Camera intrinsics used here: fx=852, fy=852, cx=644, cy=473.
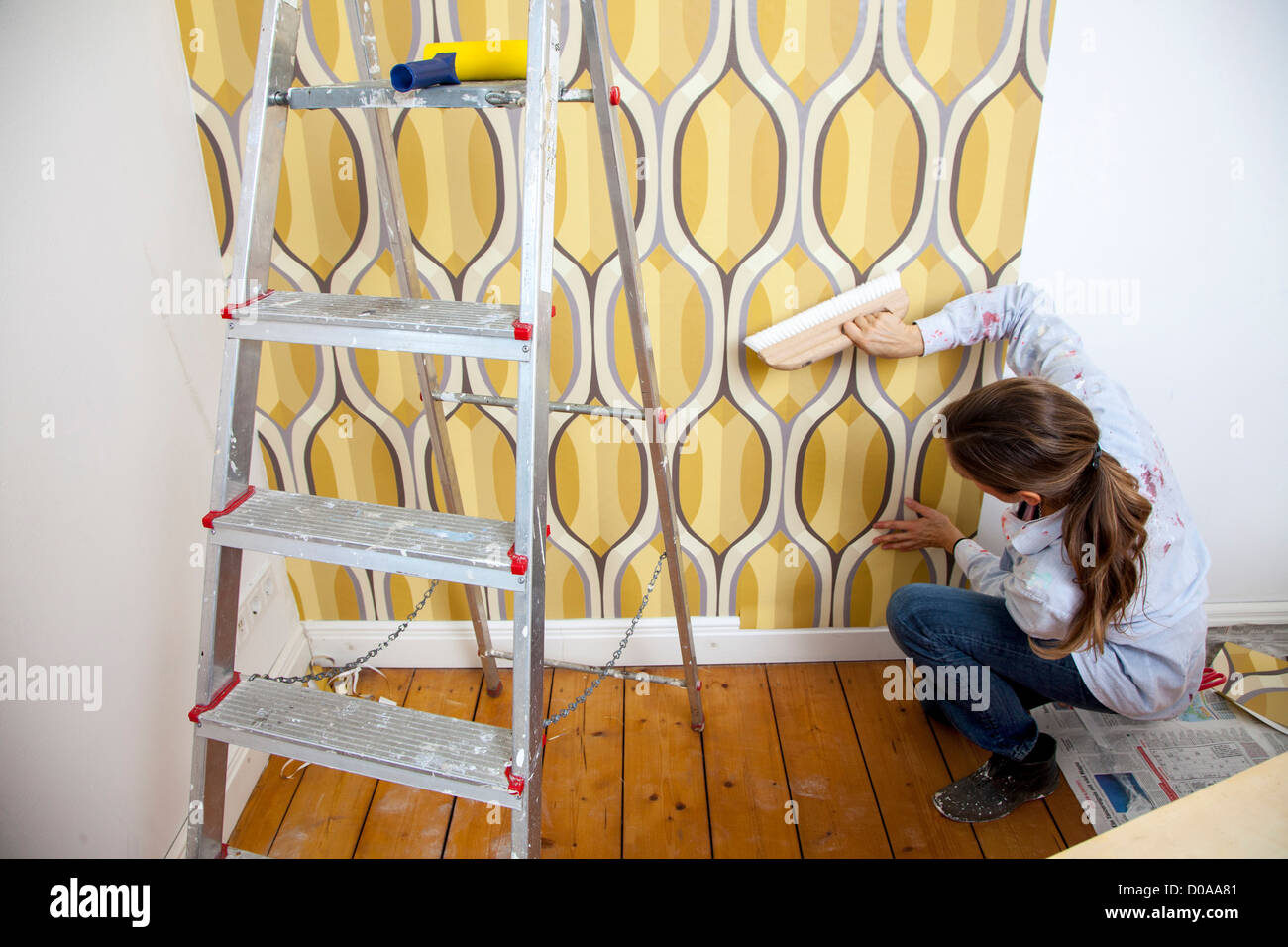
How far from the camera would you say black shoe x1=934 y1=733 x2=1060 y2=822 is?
1745mm

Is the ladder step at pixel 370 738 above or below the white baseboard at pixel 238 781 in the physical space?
above

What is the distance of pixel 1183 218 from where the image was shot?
5.79 ft

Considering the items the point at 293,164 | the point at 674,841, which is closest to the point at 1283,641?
the point at 674,841

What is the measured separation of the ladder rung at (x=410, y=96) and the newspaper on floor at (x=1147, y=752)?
170 cm

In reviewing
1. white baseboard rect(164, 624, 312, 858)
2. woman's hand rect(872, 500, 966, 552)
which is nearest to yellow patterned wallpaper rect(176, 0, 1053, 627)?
woman's hand rect(872, 500, 966, 552)

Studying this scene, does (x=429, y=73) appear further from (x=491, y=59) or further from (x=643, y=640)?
(x=643, y=640)

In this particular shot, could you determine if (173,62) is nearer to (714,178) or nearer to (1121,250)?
(714,178)

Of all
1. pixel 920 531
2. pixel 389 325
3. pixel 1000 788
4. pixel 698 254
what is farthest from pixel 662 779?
pixel 389 325

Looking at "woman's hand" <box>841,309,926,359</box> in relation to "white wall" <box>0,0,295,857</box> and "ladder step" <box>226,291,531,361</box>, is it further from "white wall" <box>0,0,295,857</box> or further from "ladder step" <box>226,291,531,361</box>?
"white wall" <box>0,0,295,857</box>

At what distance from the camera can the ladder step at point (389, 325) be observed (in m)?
1.02

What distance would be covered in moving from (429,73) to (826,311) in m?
0.94

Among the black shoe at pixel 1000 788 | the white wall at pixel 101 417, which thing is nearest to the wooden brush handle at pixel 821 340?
the black shoe at pixel 1000 788

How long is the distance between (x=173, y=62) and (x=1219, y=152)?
203 cm

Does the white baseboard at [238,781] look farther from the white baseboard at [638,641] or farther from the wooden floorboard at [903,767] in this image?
the wooden floorboard at [903,767]
